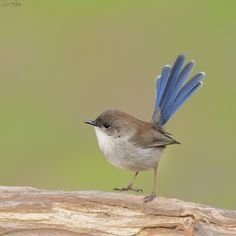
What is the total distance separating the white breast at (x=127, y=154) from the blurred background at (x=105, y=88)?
7.65 ft

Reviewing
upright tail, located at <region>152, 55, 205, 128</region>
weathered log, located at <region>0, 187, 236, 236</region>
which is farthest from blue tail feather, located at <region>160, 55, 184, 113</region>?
weathered log, located at <region>0, 187, 236, 236</region>

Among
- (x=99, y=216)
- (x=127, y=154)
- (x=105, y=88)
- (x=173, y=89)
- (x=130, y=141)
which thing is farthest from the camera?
(x=105, y=88)

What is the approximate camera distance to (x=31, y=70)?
559 inches

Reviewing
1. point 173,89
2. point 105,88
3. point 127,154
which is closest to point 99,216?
point 127,154

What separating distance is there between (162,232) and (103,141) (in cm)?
116

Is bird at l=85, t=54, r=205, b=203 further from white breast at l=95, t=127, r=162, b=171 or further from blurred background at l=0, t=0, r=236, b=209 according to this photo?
blurred background at l=0, t=0, r=236, b=209

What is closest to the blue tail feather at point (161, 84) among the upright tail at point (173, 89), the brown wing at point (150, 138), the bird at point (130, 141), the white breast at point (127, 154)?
the upright tail at point (173, 89)

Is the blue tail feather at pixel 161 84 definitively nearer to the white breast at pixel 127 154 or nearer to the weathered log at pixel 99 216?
the white breast at pixel 127 154

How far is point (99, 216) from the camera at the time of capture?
293 inches

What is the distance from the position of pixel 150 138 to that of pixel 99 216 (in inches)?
42.5

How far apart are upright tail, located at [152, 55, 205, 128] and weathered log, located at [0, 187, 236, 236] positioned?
1.43 meters

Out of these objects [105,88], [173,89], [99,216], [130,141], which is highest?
[105,88]

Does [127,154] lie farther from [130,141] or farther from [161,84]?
[161,84]

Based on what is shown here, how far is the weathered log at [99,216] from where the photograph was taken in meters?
7.39
